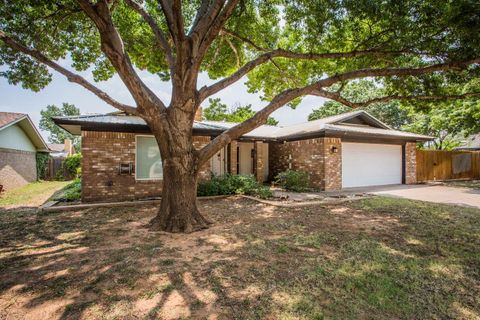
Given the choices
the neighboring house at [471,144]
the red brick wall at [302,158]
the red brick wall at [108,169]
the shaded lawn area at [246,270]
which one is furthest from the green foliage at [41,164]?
the neighboring house at [471,144]

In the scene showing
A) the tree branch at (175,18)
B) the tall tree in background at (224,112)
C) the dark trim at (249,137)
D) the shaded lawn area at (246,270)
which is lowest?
the shaded lawn area at (246,270)

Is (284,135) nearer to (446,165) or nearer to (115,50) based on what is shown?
(115,50)

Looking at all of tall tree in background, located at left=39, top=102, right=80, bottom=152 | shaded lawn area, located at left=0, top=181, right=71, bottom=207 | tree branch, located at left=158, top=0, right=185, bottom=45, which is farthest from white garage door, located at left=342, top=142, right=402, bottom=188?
tall tree in background, located at left=39, top=102, right=80, bottom=152

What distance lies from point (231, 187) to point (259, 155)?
4.09m

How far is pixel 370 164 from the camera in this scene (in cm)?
1289

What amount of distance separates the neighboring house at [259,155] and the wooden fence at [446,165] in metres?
1.13

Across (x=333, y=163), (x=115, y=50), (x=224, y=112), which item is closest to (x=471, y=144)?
(x=333, y=163)

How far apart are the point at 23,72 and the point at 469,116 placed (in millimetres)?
20600

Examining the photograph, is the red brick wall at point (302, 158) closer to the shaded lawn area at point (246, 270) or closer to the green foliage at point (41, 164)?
the shaded lawn area at point (246, 270)

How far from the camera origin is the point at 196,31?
5195 millimetres

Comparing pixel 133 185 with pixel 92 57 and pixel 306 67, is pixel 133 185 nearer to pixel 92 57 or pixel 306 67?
pixel 92 57

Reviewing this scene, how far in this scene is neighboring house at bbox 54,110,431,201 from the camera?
28.3ft

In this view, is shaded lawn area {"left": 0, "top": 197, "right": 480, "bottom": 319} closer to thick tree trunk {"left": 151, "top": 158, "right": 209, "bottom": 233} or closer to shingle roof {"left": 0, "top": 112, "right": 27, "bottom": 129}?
thick tree trunk {"left": 151, "top": 158, "right": 209, "bottom": 233}

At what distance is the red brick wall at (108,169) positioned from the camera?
8.48 metres
